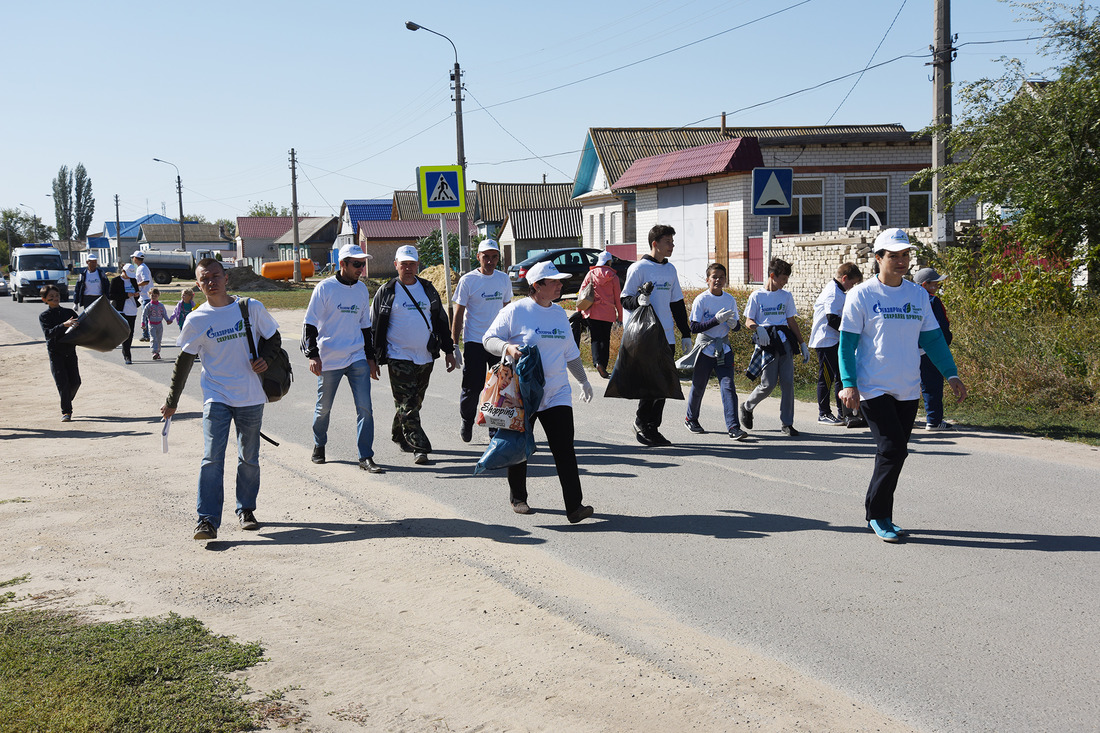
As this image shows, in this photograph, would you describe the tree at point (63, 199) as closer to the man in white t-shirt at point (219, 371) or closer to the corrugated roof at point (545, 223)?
the corrugated roof at point (545, 223)

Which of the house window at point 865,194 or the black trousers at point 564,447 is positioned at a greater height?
the house window at point 865,194

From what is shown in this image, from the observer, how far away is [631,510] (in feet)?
24.1

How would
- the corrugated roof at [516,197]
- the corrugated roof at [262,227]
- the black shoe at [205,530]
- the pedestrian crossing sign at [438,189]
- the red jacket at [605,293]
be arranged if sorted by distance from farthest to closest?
the corrugated roof at [262,227]
the corrugated roof at [516,197]
the pedestrian crossing sign at [438,189]
the red jacket at [605,293]
the black shoe at [205,530]

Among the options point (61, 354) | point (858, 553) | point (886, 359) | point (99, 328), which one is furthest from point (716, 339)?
point (61, 354)

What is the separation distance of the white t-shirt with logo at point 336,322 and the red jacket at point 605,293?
3741 millimetres

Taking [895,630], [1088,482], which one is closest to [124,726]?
[895,630]

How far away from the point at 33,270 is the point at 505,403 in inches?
2033

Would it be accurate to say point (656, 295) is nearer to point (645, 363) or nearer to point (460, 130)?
point (645, 363)

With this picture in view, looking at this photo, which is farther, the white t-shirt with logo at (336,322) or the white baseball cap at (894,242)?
the white t-shirt with logo at (336,322)

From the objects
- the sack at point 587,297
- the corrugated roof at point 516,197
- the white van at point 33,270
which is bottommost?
the sack at point 587,297

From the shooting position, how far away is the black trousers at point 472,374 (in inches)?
385

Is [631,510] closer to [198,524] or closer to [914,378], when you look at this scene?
[914,378]

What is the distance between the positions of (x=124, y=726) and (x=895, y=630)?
3.44m

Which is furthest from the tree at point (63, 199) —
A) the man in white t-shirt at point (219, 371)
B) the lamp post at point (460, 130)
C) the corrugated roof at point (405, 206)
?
the man in white t-shirt at point (219, 371)
